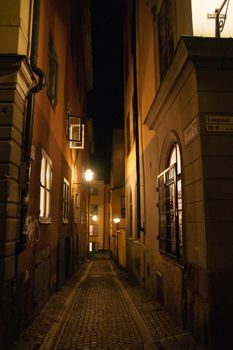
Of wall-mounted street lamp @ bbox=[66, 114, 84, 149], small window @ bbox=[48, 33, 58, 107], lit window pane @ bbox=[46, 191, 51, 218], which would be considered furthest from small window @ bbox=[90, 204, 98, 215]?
lit window pane @ bbox=[46, 191, 51, 218]

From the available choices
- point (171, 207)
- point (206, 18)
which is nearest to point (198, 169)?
point (171, 207)

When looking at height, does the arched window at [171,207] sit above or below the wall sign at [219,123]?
below

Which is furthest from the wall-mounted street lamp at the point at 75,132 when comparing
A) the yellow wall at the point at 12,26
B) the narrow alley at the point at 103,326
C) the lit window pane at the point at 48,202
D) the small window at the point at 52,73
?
the yellow wall at the point at 12,26

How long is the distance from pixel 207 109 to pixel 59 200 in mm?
6661

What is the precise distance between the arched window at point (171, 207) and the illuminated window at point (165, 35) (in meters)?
2.31

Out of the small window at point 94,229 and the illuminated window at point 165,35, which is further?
the small window at point 94,229

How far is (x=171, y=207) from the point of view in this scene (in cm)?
772

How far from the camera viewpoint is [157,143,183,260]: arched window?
6.99 meters

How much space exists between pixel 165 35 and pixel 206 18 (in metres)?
2.50

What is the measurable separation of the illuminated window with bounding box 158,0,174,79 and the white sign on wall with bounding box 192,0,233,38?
1457mm

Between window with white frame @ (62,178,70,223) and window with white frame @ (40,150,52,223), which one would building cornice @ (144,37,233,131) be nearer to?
window with white frame @ (40,150,52,223)

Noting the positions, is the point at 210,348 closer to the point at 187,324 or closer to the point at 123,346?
the point at 187,324

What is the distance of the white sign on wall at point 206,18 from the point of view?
20.2 feet

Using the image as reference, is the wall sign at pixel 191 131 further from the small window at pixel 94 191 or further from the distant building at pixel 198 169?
the small window at pixel 94 191
